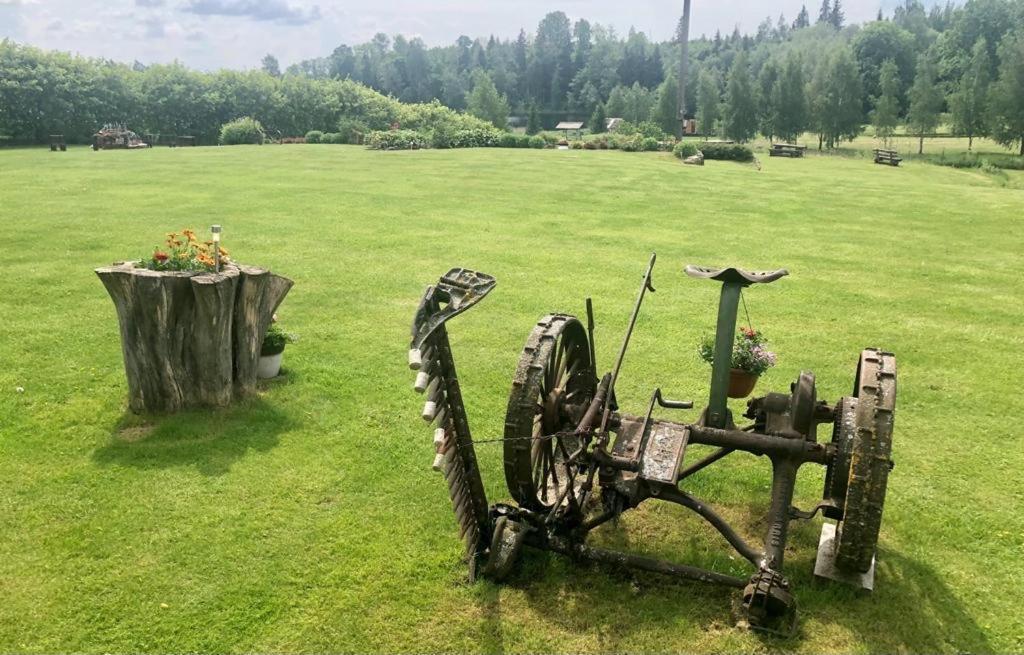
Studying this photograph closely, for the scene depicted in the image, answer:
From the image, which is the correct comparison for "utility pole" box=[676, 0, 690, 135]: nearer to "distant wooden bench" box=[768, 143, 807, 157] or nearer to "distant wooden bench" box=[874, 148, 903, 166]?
"distant wooden bench" box=[768, 143, 807, 157]

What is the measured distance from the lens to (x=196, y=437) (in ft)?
Result: 26.3

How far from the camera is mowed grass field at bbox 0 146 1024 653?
17.6ft

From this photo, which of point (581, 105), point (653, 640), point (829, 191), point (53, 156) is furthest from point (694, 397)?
point (581, 105)

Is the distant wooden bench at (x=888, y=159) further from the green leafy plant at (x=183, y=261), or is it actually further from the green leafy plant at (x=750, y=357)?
the green leafy plant at (x=183, y=261)

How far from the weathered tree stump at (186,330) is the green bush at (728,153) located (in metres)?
A: 44.4

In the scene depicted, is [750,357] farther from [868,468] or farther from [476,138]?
[476,138]

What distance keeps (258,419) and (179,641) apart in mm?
3622

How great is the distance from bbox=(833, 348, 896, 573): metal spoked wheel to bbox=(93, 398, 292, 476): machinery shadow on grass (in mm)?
5499

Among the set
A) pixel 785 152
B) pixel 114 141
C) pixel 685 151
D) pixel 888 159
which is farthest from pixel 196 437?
pixel 785 152

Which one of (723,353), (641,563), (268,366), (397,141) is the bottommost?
(641,563)

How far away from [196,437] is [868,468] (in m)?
6.38

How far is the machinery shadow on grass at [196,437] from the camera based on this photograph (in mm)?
7562

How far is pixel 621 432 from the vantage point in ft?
19.2

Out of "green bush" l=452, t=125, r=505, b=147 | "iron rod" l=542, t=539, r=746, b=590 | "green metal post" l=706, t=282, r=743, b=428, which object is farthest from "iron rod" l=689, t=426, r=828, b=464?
"green bush" l=452, t=125, r=505, b=147
